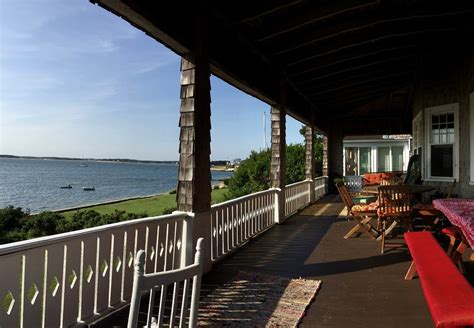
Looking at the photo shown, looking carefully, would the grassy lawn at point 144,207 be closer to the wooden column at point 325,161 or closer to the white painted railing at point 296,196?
the wooden column at point 325,161

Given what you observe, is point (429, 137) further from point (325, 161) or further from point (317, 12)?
point (325, 161)

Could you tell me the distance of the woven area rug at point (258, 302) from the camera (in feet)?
9.68

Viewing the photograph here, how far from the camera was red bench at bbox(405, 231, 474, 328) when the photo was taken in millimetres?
1730

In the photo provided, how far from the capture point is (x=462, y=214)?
3271 mm

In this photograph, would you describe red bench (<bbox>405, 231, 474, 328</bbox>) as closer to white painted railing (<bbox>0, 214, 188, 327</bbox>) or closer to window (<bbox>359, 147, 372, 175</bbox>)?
white painted railing (<bbox>0, 214, 188, 327</bbox>)

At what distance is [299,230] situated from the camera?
7.11 m

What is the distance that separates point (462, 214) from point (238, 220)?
3.18 m

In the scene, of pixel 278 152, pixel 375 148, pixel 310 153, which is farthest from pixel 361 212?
pixel 375 148

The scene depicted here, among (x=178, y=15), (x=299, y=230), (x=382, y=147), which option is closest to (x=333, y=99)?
(x=299, y=230)

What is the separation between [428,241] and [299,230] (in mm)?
4018

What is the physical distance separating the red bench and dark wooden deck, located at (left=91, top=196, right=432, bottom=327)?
56 cm

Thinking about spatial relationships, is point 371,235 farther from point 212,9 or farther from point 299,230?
→ point 212,9

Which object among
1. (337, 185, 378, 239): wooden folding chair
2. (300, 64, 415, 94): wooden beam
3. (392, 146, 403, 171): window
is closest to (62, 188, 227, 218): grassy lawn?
(300, 64, 415, 94): wooden beam

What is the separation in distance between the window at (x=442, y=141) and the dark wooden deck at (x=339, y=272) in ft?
8.98
